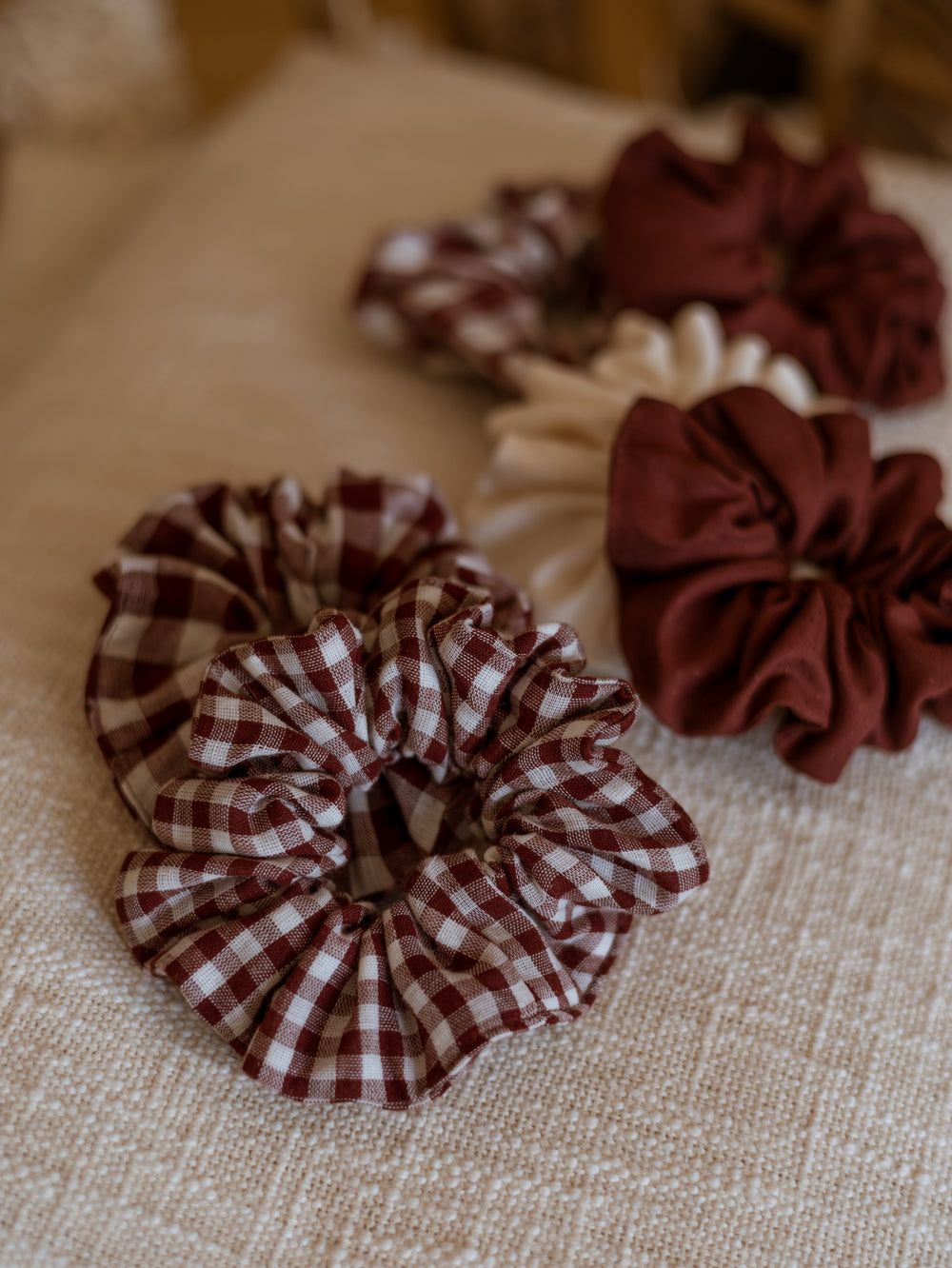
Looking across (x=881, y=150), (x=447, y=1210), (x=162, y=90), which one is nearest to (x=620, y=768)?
(x=447, y=1210)

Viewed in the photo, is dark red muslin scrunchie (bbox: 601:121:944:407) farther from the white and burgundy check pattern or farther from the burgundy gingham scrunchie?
the burgundy gingham scrunchie

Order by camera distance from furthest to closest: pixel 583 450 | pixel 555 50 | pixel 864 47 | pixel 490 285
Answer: pixel 555 50
pixel 864 47
pixel 490 285
pixel 583 450

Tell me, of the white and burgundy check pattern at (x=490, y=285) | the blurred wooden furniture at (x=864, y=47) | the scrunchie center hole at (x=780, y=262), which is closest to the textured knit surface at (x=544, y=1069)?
the white and burgundy check pattern at (x=490, y=285)

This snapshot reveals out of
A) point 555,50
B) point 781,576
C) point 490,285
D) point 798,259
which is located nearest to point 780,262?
point 798,259

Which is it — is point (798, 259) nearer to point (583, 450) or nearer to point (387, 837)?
point (583, 450)

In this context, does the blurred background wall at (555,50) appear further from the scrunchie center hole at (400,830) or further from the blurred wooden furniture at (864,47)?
the scrunchie center hole at (400,830)

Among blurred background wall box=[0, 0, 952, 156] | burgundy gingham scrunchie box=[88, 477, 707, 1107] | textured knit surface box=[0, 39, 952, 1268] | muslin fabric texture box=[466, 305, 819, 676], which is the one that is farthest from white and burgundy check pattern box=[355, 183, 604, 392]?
blurred background wall box=[0, 0, 952, 156]
